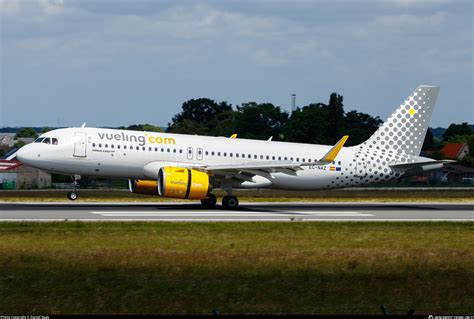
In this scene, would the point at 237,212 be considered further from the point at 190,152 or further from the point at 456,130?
the point at 456,130

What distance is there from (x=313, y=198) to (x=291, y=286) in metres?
30.6

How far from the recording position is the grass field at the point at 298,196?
47.1 meters

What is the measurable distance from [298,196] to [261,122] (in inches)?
1876

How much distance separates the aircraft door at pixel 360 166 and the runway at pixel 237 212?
5.25 ft

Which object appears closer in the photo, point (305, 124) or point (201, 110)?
point (305, 124)

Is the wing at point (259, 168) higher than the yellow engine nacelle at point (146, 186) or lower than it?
higher

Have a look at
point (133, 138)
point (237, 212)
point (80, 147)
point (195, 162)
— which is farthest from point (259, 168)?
point (80, 147)

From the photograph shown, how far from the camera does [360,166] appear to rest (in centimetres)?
4491

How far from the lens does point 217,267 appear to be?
21.5 m

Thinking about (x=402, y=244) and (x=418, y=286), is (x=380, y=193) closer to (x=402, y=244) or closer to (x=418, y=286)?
(x=402, y=244)

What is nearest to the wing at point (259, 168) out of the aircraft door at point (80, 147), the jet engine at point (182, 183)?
the jet engine at point (182, 183)

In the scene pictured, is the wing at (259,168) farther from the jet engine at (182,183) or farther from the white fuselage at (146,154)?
the jet engine at (182,183)

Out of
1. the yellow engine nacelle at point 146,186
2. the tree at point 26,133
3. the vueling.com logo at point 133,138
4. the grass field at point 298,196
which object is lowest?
the grass field at point 298,196

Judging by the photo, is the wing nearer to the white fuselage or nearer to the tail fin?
the white fuselage
